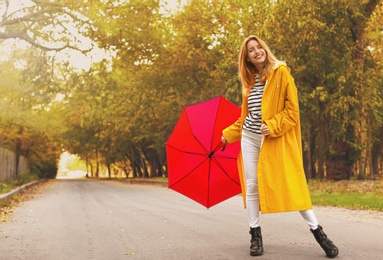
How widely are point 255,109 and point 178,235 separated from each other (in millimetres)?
2683

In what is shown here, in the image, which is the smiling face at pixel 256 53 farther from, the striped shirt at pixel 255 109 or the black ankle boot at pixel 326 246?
the black ankle boot at pixel 326 246

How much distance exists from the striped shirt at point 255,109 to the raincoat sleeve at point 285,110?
0.67ft

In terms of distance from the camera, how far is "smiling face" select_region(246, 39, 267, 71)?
5.50 metres

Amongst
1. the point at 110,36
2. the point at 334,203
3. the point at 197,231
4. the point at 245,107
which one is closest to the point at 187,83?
the point at 110,36

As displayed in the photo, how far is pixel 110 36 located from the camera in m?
21.0

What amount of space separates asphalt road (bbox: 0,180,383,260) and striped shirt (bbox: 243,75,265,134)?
4.24ft

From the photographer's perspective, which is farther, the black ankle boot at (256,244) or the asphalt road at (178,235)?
the asphalt road at (178,235)

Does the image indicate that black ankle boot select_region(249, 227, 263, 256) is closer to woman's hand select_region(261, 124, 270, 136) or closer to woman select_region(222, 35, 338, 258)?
woman select_region(222, 35, 338, 258)

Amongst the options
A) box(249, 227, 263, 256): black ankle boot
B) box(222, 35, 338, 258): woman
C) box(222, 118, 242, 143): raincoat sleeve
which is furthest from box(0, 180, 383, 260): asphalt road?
box(222, 118, 242, 143): raincoat sleeve

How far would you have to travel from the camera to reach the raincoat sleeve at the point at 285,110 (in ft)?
17.1

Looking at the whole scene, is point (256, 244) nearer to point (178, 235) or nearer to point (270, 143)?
point (270, 143)

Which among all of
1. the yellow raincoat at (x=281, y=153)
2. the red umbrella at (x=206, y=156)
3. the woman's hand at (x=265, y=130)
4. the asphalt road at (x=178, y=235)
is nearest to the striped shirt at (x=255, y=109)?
the yellow raincoat at (x=281, y=153)

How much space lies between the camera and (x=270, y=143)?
531cm

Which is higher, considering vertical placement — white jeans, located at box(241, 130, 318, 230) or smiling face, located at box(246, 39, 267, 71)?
smiling face, located at box(246, 39, 267, 71)
